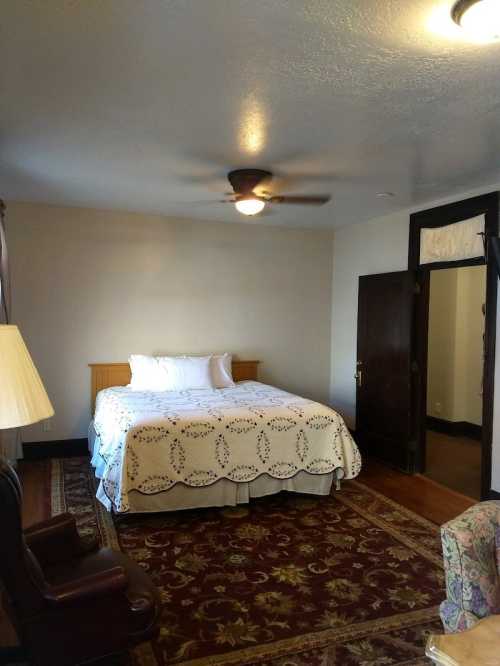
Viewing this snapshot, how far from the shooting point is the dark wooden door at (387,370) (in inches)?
186

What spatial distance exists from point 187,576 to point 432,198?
3.65m

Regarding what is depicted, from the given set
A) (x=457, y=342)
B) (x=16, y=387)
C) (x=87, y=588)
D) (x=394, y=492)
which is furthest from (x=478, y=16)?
(x=457, y=342)

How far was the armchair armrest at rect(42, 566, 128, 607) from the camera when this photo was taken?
1.77 m

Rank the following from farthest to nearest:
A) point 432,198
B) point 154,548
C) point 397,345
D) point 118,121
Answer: point 397,345
point 432,198
point 154,548
point 118,121

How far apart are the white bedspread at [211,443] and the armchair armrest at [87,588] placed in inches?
61.4

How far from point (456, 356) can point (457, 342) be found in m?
0.18

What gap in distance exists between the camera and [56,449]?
5094 mm

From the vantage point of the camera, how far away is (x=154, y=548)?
3186 mm

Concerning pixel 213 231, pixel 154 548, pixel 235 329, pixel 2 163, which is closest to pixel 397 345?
pixel 235 329

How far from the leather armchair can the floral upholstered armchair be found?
1113mm

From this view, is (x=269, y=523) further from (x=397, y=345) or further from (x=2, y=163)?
(x=2, y=163)

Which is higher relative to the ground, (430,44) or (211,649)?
(430,44)

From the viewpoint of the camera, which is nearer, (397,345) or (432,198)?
(432,198)

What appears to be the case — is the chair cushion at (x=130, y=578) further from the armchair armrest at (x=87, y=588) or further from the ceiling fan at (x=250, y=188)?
the ceiling fan at (x=250, y=188)
